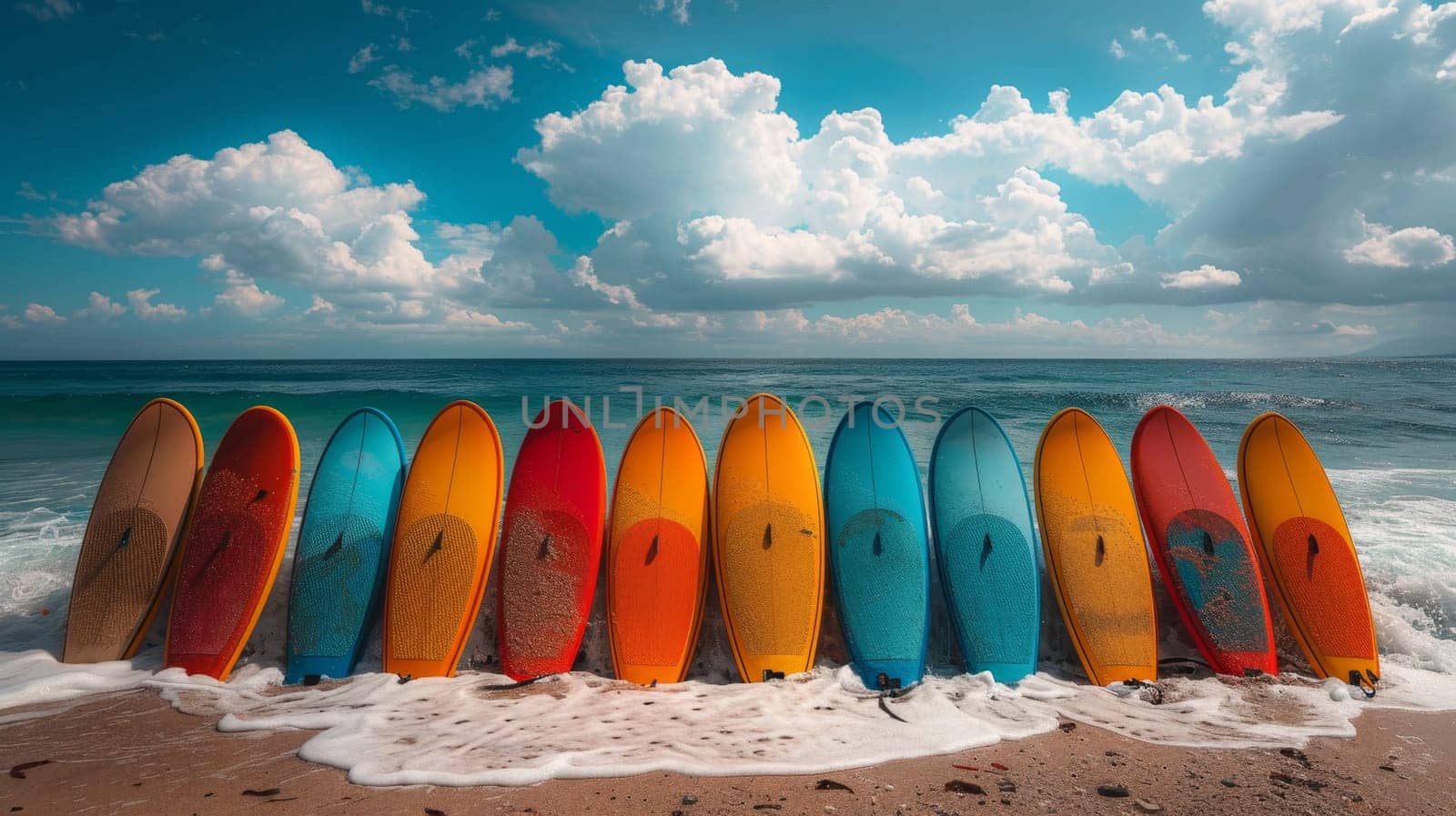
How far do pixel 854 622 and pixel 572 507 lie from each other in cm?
203

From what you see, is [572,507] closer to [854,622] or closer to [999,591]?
[854,622]

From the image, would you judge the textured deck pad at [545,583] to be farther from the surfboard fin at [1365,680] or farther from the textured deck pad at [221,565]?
the surfboard fin at [1365,680]

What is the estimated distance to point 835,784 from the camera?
2.39m

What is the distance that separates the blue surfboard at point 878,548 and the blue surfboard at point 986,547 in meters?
0.19

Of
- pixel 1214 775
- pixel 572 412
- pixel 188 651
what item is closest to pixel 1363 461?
pixel 1214 775

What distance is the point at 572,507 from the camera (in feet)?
14.1

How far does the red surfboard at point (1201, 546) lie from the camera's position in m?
3.79

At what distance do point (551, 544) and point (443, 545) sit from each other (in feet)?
2.28

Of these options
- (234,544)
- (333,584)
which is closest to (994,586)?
(333,584)

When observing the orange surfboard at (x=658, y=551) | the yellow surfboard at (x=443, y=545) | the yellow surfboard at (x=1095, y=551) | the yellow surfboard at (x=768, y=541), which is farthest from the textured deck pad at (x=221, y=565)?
the yellow surfboard at (x=1095, y=551)

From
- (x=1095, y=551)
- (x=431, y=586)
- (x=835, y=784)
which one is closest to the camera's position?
(x=835, y=784)

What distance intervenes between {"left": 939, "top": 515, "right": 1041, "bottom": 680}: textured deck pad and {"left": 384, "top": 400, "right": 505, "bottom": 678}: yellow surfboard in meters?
3.13

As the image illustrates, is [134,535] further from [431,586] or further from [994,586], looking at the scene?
[994,586]

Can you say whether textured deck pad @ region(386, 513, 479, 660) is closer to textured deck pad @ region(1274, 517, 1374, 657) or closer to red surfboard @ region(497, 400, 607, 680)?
red surfboard @ region(497, 400, 607, 680)
